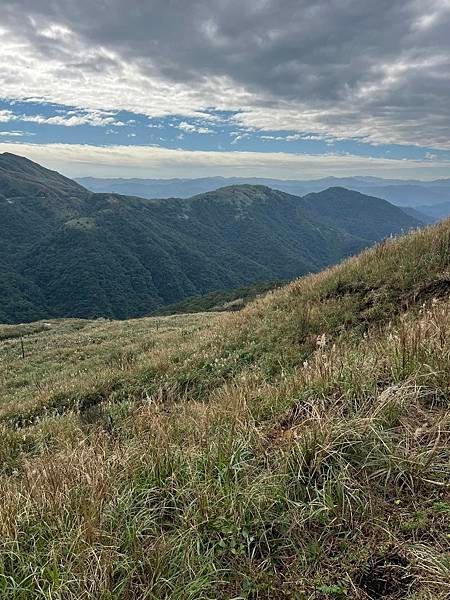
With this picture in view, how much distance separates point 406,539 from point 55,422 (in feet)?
20.7

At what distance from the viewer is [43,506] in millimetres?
3291

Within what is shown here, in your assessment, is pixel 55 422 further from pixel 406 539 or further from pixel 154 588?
pixel 406 539

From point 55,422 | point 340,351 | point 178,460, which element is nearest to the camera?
point 178,460

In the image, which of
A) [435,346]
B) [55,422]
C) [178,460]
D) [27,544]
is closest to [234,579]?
[178,460]

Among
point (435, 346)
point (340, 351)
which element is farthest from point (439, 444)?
point (340, 351)

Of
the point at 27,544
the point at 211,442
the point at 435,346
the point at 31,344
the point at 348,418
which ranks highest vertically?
the point at 435,346

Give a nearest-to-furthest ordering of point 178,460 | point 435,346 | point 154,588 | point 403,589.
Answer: point 403,589 < point 154,588 < point 178,460 < point 435,346

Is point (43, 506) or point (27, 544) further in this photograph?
point (43, 506)

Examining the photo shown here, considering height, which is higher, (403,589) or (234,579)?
(403,589)

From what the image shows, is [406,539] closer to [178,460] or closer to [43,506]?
[178,460]

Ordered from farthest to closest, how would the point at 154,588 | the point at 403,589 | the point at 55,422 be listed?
the point at 55,422 → the point at 154,588 → the point at 403,589

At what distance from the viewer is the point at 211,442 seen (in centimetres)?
398

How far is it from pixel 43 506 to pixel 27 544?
0.30 meters

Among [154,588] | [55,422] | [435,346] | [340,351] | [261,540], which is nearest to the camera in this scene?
[154,588]
